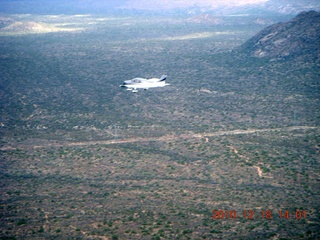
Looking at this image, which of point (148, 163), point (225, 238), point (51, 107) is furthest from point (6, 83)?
point (225, 238)

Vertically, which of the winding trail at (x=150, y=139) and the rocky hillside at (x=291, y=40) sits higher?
the rocky hillside at (x=291, y=40)
